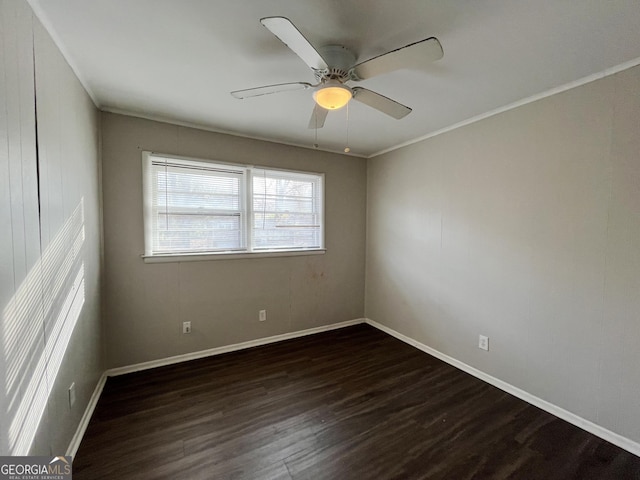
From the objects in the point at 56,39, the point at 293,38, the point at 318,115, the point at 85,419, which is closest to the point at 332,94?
the point at 293,38

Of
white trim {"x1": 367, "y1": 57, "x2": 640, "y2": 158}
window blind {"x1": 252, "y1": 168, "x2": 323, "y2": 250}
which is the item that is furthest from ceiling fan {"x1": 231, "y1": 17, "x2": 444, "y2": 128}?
window blind {"x1": 252, "y1": 168, "x2": 323, "y2": 250}

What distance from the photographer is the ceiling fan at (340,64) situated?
122 cm

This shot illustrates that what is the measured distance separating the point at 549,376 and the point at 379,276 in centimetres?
200

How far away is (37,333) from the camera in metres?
1.23

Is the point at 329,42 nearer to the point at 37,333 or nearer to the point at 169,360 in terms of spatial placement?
the point at 37,333

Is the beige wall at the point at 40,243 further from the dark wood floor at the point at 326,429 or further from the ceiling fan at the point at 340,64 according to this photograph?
the ceiling fan at the point at 340,64

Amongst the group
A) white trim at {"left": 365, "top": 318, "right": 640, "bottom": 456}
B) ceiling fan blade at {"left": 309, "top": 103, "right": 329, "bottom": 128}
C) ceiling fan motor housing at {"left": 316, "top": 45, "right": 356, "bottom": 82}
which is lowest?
white trim at {"left": 365, "top": 318, "right": 640, "bottom": 456}

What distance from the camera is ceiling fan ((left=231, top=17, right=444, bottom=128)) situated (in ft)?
4.00

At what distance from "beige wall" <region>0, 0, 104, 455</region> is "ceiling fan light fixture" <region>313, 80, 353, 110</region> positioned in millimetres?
1329

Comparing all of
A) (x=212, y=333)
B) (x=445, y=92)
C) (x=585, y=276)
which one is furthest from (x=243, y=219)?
(x=585, y=276)

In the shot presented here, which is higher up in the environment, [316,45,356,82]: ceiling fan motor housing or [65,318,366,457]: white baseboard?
[316,45,356,82]: ceiling fan motor housing

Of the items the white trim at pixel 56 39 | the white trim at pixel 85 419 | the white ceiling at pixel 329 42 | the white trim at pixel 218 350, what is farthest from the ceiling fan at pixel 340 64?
the white trim at pixel 218 350

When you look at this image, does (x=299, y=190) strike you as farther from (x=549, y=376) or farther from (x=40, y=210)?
(x=549, y=376)

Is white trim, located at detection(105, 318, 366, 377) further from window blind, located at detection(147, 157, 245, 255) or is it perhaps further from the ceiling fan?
the ceiling fan
